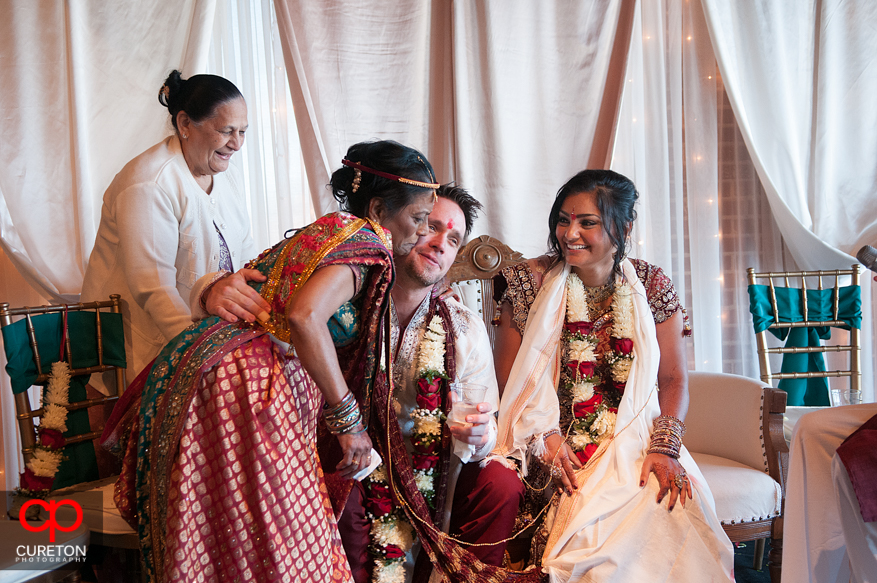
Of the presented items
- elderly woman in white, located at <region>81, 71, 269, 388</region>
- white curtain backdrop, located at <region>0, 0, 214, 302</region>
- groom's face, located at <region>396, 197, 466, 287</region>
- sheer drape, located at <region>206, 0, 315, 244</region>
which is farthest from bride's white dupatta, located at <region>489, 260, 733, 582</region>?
white curtain backdrop, located at <region>0, 0, 214, 302</region>

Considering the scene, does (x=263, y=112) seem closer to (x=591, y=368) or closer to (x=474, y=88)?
(x=474, y=88)

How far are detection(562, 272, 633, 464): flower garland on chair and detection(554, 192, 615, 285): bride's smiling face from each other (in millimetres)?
121

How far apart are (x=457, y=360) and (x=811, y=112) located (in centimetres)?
288

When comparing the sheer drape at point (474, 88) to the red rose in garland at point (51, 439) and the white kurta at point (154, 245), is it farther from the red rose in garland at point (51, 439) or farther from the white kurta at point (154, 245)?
the red rose in garland at point (51, 439)

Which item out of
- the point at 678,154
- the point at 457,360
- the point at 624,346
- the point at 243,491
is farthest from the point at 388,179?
the point at 678,154

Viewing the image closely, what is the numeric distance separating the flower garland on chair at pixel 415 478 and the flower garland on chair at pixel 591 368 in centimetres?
52

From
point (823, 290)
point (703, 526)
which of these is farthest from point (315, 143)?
point (823, 290)

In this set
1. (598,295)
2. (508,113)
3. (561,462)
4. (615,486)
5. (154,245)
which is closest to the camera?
(615,486)

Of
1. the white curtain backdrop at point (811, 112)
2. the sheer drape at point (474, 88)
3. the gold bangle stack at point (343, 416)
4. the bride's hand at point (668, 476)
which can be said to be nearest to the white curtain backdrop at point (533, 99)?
the sheer drape at point (474, 88)

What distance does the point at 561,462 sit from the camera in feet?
6.89

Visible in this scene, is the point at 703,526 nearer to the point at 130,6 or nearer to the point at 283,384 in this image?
the point at 283,384

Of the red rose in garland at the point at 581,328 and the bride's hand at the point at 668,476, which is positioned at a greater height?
the red rose in garland at the point at 581,328

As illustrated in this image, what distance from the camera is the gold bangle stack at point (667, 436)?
82.4 inches

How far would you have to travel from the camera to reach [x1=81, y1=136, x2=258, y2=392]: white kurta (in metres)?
2.23
